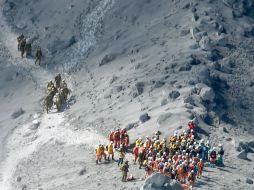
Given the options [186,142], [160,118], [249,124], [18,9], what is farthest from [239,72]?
[18,9]

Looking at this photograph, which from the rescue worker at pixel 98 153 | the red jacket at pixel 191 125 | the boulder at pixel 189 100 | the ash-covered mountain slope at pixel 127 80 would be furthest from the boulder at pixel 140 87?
the rescue worker at pixel 98 153

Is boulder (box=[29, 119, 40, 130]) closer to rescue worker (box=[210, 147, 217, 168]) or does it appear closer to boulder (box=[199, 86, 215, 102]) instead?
boulder (box=[199, 86, 215, 102])

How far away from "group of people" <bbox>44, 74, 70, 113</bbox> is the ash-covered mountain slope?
0.98 m

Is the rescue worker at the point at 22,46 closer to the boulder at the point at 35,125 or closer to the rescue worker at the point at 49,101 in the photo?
the rescue worker at the point at 49,101

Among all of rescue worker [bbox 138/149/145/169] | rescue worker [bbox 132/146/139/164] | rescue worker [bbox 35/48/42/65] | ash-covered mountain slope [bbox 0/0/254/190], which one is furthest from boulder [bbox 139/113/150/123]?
rescue worker [bbox 35/48/42/65]

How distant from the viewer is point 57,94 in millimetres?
71000

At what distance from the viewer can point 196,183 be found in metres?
51.2

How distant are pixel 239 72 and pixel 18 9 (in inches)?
1172

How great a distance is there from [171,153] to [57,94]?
19.6 metres

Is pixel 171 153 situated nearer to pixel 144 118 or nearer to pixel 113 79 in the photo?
pixel 144 118

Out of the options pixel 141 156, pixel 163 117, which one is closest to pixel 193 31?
pixel 163 117

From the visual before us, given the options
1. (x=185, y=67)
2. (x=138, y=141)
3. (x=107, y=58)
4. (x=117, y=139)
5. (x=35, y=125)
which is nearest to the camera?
(x=138, y=141)

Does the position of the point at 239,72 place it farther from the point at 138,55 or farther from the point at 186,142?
the point at 186,142

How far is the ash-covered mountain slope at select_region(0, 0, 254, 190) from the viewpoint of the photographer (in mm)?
58781
